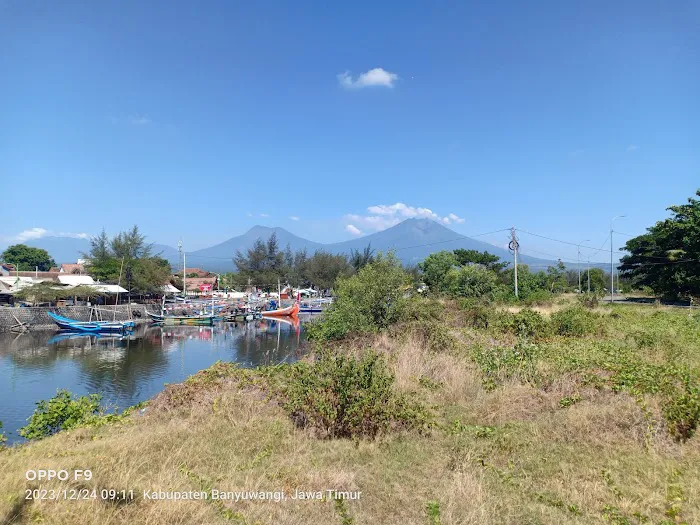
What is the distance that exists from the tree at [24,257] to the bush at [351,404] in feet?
307

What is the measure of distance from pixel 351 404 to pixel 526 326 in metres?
11.2

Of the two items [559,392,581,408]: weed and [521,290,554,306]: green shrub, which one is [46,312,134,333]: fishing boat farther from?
[559,392,581,408]: weed

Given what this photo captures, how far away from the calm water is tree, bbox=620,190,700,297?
30391mm

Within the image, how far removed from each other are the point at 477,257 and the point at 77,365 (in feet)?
156

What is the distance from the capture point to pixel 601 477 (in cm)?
475

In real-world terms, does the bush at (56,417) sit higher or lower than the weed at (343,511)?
lower

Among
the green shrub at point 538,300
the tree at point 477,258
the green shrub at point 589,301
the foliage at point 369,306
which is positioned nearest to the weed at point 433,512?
the foliage at point 369,306

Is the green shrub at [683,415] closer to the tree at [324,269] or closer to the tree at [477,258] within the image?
the tree at [477,258]

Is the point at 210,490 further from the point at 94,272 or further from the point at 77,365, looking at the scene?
the point at 94,272

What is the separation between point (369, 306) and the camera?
1460cm

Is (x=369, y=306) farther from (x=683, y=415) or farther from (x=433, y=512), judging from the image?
(x=433, y=512)

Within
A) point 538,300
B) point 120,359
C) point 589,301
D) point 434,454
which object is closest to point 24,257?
point 120,359

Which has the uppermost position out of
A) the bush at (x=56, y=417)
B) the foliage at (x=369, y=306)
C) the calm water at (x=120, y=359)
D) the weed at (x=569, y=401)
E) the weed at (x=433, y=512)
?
the foliage at (x=369, y=306)

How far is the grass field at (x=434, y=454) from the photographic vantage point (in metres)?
4.01
